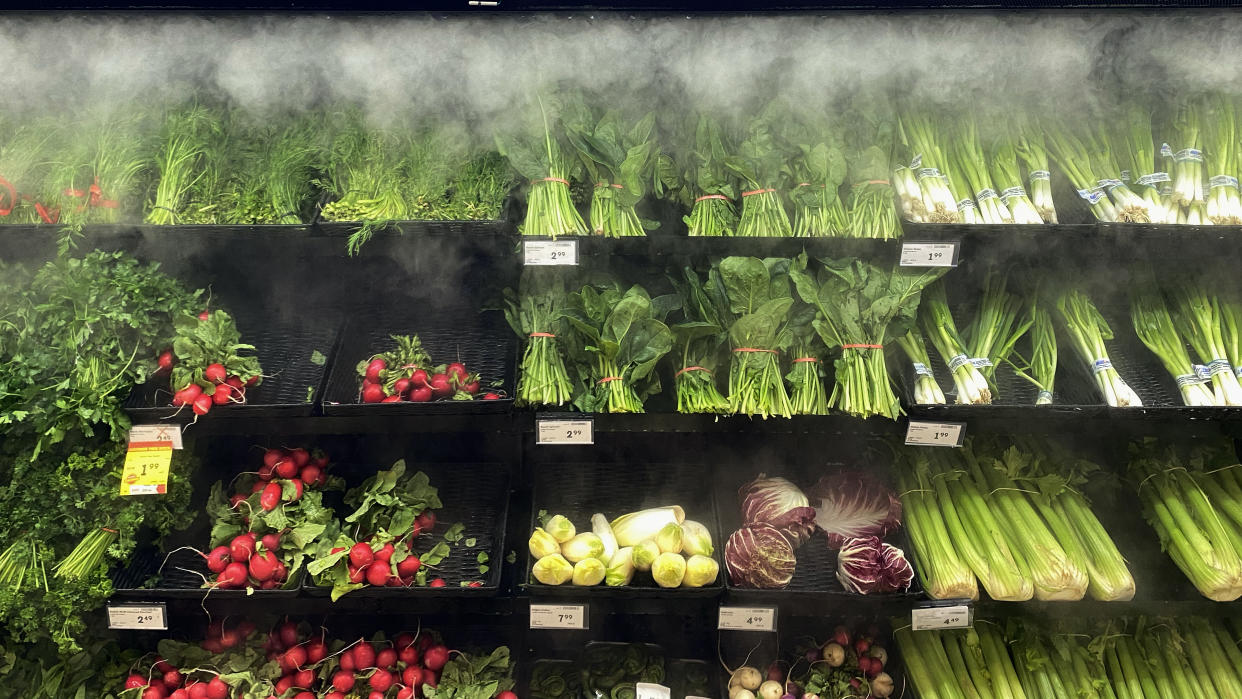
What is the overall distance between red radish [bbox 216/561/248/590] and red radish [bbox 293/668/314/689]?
1.22ft

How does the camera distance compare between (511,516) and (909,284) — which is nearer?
(909,284)

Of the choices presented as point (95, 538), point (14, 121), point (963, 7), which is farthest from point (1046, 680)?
point (14, 121)

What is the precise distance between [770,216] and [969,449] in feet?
3.52

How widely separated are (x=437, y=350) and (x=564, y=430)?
23.9 inches

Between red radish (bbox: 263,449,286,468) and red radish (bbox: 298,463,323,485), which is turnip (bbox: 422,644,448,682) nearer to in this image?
red radish (bbox: 298,463,323,485)

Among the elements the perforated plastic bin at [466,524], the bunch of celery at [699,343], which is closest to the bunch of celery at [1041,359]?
the bunch of celery at [699,343]

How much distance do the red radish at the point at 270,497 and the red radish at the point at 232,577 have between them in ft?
0.63

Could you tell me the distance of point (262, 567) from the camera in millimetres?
2207

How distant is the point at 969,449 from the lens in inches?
101

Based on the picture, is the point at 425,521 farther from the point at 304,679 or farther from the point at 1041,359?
the point at 1041,359

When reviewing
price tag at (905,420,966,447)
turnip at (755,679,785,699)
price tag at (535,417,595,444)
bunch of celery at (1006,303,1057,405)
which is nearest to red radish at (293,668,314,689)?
price tag at (535,417,595,444)

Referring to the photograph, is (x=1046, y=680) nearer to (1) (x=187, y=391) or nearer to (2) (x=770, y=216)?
(2) (x=770, y=216)

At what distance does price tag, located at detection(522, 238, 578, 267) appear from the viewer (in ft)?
6.75

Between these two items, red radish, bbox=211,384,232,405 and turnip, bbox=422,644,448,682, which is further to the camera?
turnip, bbox=422,644,448,682
